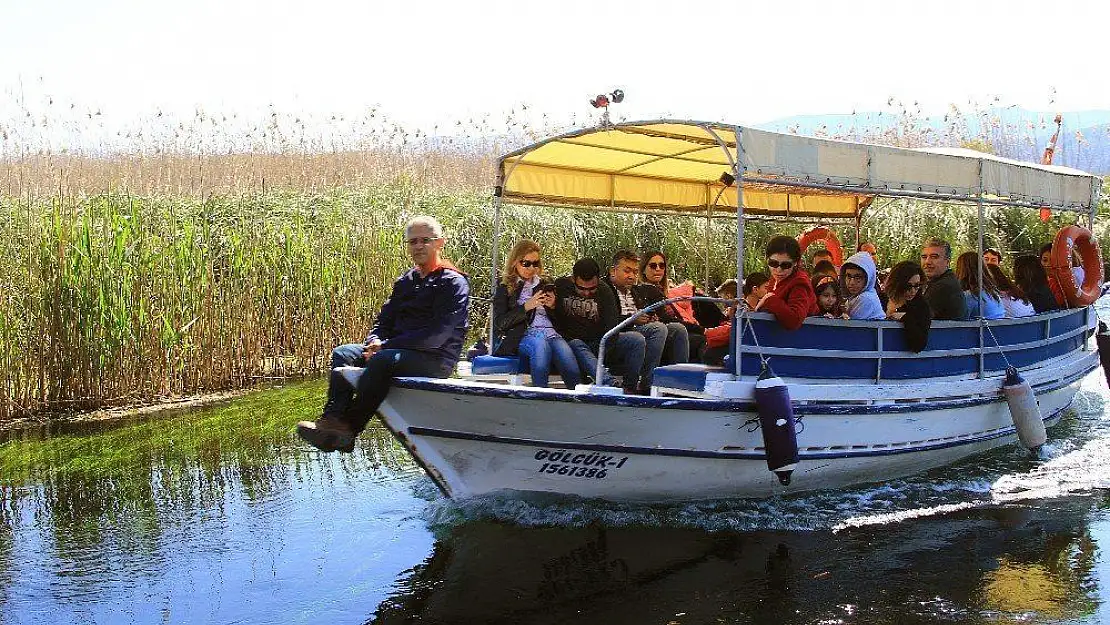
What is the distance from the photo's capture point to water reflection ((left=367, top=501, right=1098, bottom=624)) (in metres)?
6.42

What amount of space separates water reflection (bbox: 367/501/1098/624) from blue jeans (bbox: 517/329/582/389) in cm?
109

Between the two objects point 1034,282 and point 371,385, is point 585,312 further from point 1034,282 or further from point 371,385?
point 1034,282

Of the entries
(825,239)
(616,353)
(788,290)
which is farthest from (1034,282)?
(616,353)

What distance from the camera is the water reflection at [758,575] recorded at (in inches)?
253

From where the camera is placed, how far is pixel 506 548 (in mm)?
7652

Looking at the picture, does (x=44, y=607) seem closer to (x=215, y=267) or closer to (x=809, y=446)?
(x=809, y=446)

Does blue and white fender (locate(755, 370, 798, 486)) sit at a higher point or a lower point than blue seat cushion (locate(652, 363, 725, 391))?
lower

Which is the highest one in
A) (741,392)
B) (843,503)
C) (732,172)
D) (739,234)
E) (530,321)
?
(732,172)

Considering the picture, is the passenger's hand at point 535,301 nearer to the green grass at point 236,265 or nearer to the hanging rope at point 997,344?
the green grass at point 236,265

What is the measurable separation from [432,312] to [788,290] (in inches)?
93.8

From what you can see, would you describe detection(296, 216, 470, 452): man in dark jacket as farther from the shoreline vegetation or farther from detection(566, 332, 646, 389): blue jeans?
the shoreline vegetation

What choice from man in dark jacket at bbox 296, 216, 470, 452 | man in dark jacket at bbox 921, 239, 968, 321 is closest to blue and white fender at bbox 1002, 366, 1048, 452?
man in dark jacket at bbox 921, 239, 968, 321

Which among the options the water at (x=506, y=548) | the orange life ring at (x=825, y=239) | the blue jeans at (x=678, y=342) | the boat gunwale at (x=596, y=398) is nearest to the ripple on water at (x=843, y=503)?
the water at (x=506, y=548)

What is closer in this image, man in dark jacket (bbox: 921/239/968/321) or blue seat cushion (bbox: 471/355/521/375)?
blue seat cushion (bbox: 471/355/521/375)
